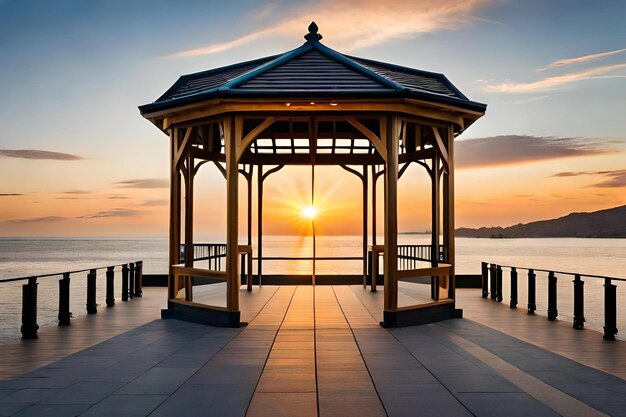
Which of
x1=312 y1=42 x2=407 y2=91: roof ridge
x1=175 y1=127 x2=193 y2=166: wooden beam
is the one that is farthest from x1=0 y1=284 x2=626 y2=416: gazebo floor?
x1=312 y1=42 x2=407 y2=91: roof ridge

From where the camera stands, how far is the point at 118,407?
15.1 feet

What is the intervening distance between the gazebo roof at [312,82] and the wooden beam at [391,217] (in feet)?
2.20

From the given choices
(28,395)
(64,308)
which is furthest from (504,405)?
(64,308)

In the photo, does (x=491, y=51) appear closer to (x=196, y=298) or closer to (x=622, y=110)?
(x=622, y=110)

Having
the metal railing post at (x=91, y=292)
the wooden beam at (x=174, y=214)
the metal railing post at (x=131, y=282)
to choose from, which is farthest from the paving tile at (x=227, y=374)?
the metal railing post at (x=131, y=282)

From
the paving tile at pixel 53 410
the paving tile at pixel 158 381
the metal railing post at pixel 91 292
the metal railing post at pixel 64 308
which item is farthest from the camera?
the metal railing post at pixel 91 292

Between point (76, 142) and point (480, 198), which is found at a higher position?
point (76, 142)

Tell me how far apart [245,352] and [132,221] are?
101 feet

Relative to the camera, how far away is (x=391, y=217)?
9047 mm

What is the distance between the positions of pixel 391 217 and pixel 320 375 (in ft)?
12.6

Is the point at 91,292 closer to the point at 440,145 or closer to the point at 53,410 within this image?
the point at 53,410

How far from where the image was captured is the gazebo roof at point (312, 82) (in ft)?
28.7

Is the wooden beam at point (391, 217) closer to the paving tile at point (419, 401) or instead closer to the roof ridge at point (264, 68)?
the roof ridge at point (264, 68)

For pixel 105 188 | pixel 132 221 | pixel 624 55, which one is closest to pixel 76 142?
pixel 132 221
